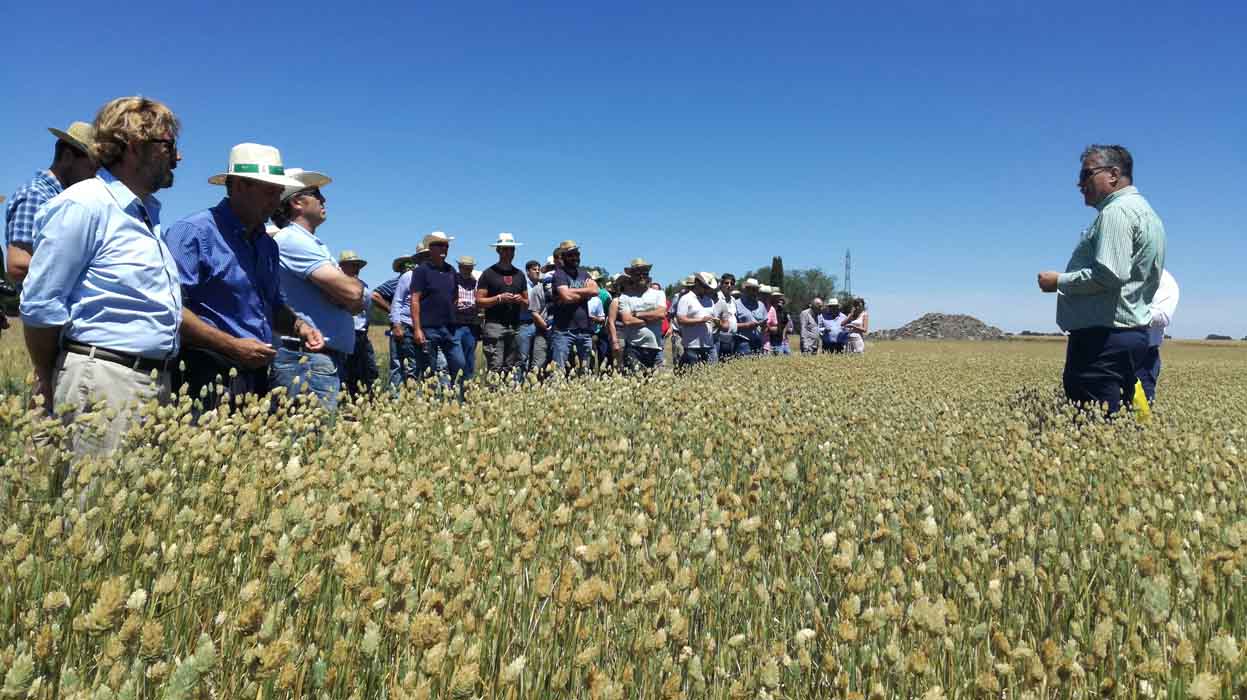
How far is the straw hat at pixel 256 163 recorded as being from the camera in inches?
159

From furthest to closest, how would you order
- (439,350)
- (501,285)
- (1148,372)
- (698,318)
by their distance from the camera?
(698,318), (501,285), (439,350), (1148,372)

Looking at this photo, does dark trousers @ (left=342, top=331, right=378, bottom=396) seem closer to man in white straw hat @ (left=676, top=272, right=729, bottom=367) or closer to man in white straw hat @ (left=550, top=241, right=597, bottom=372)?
man in white straw hat @ (left=550, top=241, right=597, bottom=372)

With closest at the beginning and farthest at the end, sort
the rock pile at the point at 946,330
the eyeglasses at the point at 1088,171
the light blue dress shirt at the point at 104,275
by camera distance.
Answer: the light blue dress shirt at the point at 104,275
the eyeglasses at the point at 1088,171
the rock pile at the point at 946,330

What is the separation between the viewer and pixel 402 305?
9805 millimetres

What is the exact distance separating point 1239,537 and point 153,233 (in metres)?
4.06

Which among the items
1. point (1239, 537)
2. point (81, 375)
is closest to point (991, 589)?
point (1239, 537)

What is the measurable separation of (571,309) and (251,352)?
6.58 m

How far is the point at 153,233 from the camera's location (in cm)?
329

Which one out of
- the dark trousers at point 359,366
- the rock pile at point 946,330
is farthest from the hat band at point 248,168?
the rock pile at point 946,330

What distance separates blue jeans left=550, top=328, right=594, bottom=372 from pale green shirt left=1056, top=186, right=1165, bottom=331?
605 centimetres

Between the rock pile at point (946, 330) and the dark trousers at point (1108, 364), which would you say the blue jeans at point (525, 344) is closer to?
the dark trousers at point (1108, 364)

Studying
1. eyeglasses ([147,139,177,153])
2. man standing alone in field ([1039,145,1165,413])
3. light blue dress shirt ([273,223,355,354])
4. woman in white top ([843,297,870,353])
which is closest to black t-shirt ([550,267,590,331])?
light blue dress shirt ([273,223,355,354])

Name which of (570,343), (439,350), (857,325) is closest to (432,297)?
(439,350)

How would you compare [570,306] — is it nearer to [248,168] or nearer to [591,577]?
[248,168]
